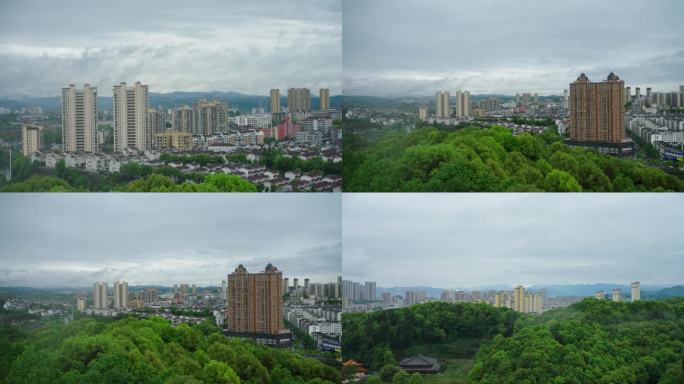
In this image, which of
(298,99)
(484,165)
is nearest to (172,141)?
(298,99)

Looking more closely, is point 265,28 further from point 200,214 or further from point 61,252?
point 61,252

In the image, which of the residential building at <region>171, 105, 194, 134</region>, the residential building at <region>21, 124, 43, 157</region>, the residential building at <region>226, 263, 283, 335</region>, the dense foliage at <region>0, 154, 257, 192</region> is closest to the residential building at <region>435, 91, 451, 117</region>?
the dense foliage at <region>0, 154, 257, 192</region>

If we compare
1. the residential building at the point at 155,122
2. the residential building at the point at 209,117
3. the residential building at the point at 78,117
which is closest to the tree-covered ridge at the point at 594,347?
the residential building at the point at 209,117

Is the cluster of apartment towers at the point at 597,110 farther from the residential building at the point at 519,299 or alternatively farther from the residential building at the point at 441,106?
the residential building at the point at 519,299


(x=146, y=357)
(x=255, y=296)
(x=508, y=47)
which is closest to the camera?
(x=146, y=357)

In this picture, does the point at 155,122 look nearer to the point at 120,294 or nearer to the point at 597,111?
the point at 120,294

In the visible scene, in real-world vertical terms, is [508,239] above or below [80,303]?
above

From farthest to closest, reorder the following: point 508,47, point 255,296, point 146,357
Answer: point 508,47, point 255,296, point 146,357
